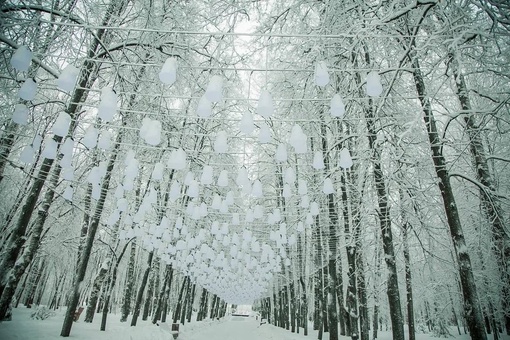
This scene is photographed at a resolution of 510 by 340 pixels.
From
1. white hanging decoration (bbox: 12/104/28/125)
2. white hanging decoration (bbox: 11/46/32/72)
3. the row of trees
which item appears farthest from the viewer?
the row of trees

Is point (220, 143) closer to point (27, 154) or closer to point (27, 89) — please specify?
point (27, 89)

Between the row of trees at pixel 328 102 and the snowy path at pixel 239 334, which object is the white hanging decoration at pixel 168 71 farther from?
the snowy path at pixel 239 334

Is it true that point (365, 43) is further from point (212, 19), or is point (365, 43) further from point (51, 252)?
point (51, 252)

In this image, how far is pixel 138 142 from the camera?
10109 mm

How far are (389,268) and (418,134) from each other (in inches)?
128

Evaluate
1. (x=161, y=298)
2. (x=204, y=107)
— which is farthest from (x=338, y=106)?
(x=161, y=298)

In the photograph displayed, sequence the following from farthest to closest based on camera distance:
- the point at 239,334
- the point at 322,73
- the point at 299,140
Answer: the point at 239,334 → the point at 299,140 → the point at 322,73

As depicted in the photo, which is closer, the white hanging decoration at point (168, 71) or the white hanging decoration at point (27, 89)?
the white hanging decoration at point (168, 71)

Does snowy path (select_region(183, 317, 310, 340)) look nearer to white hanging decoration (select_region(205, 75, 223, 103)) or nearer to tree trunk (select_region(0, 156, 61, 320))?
tree trunk (select_region(0, 156, 61, 320))

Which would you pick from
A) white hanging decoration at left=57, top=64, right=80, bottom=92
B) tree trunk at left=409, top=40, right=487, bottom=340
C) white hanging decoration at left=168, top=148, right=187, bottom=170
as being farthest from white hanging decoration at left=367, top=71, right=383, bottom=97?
white hanging decoration at left=57, top=64, right=80, bottom=92

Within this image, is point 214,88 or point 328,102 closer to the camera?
point 214,88

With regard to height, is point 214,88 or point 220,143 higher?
point 214,88

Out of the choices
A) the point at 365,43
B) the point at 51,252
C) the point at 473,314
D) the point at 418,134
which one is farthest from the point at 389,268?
the point at 51,252

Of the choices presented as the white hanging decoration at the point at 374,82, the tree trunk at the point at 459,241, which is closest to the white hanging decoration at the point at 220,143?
the white hanging decoration at the point at 374,82
